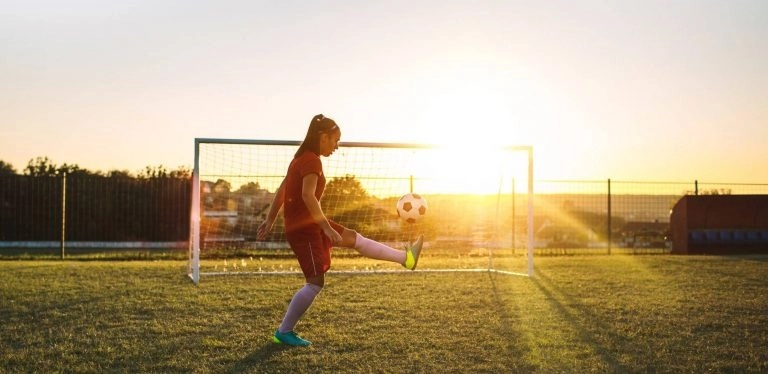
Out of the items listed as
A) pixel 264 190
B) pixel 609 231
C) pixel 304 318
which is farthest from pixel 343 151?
pixel 609 231

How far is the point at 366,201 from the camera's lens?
14.3 meters

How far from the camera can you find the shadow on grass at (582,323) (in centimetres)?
533

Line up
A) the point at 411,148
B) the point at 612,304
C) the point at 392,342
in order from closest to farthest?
the point at 392,342
the point at 612,304
the point at 411,148

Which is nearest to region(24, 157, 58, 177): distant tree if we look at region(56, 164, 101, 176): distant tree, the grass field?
region(56, 164, 101, 176): distant tree

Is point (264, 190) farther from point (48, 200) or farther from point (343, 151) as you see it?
point (48, 200)

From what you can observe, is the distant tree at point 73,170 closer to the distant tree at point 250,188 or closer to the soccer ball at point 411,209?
the distant tree at point 250,188

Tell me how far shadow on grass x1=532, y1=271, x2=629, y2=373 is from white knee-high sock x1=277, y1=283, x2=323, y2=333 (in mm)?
2321

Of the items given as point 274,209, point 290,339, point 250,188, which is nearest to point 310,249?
point 274,209

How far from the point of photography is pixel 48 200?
23.5 metres

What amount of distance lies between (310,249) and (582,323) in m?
3.04

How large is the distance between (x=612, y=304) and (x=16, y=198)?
21715 millimetres

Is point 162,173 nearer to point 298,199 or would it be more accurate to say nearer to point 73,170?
point 73,170

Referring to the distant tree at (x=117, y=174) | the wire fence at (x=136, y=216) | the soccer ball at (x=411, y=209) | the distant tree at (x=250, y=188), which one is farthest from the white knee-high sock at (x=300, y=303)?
the distant tree at (x=117, y=174)

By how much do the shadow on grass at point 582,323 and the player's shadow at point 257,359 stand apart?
99.2 inches
